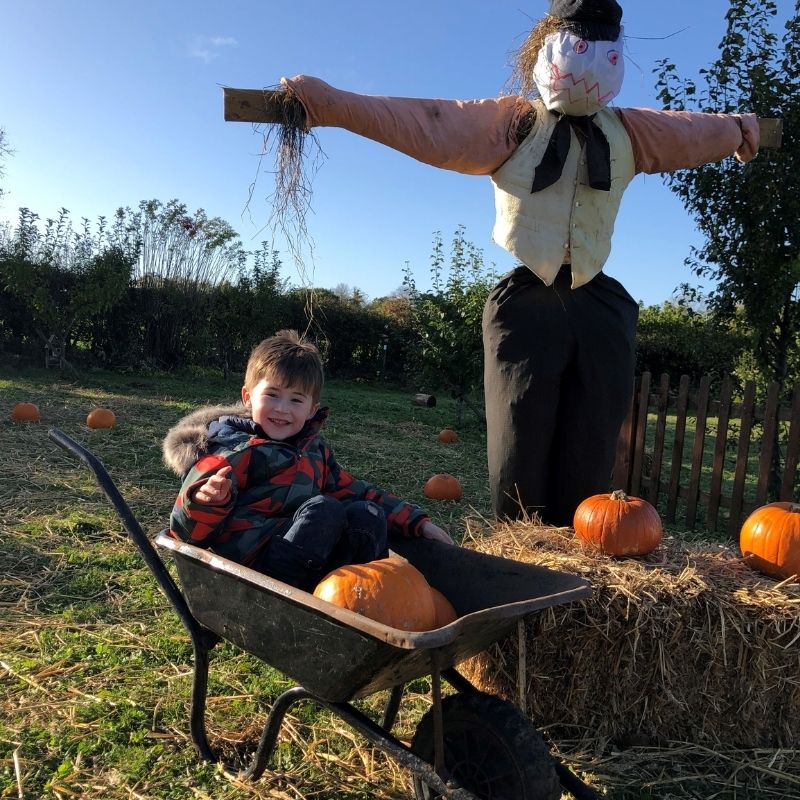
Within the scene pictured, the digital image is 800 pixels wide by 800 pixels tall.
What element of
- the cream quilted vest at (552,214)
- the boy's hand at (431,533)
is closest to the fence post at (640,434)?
the cream quilted vest at (552,214)

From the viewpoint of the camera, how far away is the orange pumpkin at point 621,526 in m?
2.75

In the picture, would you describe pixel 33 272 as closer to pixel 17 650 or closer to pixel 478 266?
pixel 478 266

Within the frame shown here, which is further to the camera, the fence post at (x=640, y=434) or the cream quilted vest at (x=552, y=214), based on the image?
the fence post at (x=640, y=434)

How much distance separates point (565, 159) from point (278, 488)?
1.76 metres

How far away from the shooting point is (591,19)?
9.59ft

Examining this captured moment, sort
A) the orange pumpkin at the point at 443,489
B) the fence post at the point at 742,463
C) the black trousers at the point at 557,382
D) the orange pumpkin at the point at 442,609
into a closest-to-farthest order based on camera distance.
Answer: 1. the orange pumpkin at the point at 442,609
2. the black trousers at the point at 557,382
3. the fence post at the point at 742,463
4. the orange pumpkin at the point at 443,489

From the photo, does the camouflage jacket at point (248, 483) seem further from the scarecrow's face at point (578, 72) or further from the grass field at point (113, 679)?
the scarecrow's face at point (578, 72)

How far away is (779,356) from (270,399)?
200 inches

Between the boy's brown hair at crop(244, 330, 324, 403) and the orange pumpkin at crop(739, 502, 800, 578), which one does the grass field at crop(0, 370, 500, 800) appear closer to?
the boy's brown hair at crop(244, 330, 324, 403)

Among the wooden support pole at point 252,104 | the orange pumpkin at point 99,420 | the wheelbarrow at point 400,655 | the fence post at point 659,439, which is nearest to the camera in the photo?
the wheelbarrow at point 400,655

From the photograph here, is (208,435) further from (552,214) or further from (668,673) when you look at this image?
(668,673)

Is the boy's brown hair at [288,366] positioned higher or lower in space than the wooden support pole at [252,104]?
lower

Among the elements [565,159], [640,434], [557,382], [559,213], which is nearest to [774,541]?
[557,382]

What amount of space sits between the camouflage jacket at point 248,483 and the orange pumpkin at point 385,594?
45 centimetres
